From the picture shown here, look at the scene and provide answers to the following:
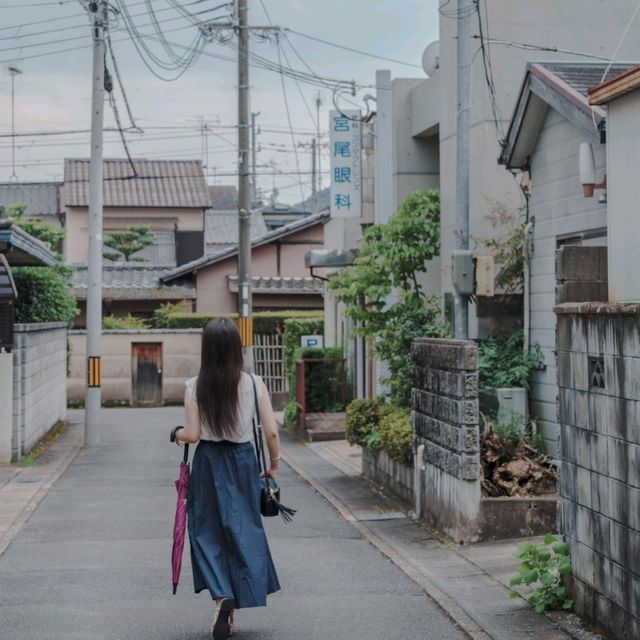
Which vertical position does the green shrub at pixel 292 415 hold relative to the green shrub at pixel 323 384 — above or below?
below

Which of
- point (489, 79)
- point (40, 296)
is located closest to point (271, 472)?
point (489, 79)

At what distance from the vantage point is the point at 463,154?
1409 cm

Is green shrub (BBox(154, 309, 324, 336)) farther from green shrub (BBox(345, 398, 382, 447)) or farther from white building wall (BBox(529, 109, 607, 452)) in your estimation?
white building wall (BBox(529, 109, 607, 452))

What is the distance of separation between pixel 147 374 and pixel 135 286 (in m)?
5.37

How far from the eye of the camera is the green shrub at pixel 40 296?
25.3 meters

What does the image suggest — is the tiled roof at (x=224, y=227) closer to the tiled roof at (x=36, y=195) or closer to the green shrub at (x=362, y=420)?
the tiled roof at (x=36, y=195)

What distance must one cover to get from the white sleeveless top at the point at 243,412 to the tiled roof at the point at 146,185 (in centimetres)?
4164

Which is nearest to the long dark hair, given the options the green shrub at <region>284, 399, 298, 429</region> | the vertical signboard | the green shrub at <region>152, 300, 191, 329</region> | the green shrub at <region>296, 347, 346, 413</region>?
the vertical signboard

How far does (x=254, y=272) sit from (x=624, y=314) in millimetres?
33237

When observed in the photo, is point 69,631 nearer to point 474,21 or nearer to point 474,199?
point 474,199

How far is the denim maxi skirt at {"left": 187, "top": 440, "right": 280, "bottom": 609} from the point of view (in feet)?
24.2

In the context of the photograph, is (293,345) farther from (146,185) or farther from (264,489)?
(146,185)

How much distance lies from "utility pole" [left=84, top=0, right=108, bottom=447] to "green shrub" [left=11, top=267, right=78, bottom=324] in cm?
299

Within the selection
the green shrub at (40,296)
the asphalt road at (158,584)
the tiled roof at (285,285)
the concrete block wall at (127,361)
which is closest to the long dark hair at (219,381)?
the asphalt road at (158,584)
